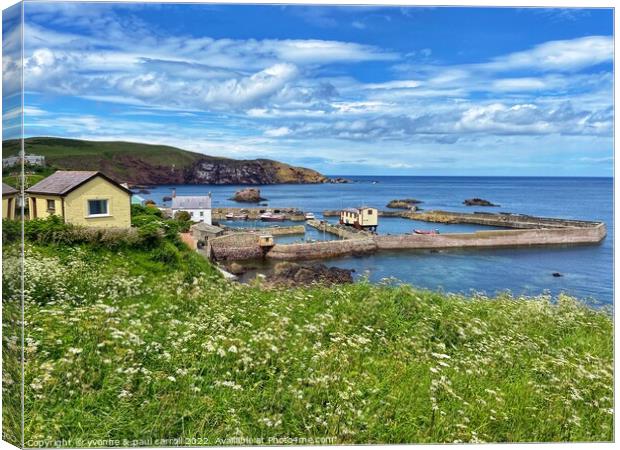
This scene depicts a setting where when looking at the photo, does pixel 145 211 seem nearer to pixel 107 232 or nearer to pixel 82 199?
pixel 107 232

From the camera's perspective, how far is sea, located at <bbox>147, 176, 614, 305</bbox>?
584cm

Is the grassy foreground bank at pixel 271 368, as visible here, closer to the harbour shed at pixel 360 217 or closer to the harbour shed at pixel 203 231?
the harbour shed at pixel 203 231

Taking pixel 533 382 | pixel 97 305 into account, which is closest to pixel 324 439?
pixel 533 382

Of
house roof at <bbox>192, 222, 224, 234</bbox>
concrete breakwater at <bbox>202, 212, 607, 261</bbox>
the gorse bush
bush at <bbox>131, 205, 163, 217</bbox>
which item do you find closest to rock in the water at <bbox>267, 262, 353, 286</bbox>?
concrete breakwater at <bbox>202, 212, 607, 261</bbox>

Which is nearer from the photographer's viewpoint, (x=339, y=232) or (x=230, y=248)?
(x=230, y=248)

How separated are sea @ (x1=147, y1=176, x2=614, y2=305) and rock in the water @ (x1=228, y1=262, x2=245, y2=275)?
31.6 inches

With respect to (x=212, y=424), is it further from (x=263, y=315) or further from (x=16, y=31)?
(x=16, y=31)

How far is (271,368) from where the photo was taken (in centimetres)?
460

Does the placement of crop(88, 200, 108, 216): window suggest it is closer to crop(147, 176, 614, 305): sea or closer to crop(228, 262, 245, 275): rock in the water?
crop(147, 176, 614, 305): sea

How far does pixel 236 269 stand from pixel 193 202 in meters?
1.67

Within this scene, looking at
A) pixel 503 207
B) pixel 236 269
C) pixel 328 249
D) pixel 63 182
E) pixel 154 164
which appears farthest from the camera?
pixel 328 249

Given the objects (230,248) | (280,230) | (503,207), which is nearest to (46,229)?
(230,248)

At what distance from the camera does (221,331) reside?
4.98m

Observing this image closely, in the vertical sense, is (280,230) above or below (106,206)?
below
